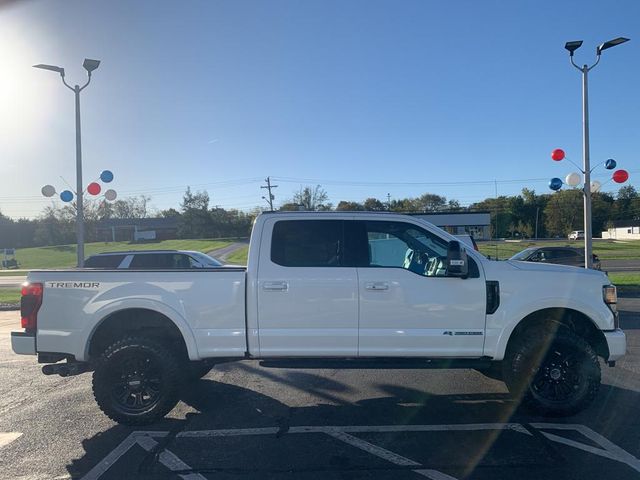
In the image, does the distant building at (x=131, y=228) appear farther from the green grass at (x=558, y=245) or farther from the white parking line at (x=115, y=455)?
the white parking line at (x=115, y=455)

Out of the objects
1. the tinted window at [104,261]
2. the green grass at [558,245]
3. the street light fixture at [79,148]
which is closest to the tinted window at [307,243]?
the tinted window at [104,261]

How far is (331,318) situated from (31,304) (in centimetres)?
319

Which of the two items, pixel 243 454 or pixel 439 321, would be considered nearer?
pixel 243 454

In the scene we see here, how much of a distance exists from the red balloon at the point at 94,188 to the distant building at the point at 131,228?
58.8m

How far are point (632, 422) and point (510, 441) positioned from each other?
56.4 inches

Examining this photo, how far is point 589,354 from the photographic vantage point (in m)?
5.20

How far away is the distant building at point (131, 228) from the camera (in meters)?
78.7

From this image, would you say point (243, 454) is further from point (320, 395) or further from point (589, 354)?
point (589, 354)

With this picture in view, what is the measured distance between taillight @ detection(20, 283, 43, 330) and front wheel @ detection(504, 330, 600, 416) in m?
5.00

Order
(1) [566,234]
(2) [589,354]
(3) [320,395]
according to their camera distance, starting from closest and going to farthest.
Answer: (2) [589,354]
(3) [320,395]
(1) [566,234]

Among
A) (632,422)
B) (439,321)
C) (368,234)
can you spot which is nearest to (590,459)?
(632,422)

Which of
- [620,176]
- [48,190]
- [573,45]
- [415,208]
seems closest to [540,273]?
[573,45]

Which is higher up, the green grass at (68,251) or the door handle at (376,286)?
the door handle at (376,286)

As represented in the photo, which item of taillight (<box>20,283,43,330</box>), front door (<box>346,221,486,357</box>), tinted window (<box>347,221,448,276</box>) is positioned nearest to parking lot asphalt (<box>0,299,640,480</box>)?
front door (<box>346,221,486,357</box>)
